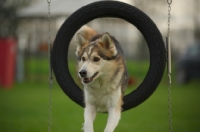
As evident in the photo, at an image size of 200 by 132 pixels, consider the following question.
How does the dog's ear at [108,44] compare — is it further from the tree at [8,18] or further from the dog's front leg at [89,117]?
the tree at [8,18]

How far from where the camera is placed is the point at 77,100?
305 inches

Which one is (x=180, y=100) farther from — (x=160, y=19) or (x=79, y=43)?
(x=79, y=43)

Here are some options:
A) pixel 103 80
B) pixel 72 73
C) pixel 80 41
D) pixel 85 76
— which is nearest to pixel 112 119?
pixel 103 80

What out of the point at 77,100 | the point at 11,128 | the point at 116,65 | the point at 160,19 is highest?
the point at 160,19

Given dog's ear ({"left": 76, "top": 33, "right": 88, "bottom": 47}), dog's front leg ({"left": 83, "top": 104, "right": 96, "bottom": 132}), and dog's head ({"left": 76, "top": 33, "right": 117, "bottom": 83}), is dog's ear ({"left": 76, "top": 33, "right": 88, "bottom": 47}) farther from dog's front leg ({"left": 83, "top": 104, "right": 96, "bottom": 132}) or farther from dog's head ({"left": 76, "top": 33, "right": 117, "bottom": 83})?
dog's front leg ({"left": 83, "top": 104, "right": 96, "bottom": 132})

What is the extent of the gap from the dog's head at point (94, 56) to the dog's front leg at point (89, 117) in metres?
0.50

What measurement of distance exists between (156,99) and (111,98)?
40.7 feet

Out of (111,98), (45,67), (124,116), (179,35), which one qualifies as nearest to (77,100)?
(111,98)

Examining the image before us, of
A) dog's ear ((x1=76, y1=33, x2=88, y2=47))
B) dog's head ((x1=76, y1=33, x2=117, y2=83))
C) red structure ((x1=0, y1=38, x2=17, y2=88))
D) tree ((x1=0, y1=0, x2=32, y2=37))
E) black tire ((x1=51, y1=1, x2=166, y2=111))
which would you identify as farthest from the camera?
tree ((x1=0, y1=0, x2=32, y2=37))

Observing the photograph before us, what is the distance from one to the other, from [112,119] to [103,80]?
1.96ft

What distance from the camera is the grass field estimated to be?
12602mm

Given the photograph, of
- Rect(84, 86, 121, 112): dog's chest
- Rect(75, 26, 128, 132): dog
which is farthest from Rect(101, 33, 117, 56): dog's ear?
Rect(84, 86, 121, 112): dog's chest

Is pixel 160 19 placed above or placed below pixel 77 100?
above

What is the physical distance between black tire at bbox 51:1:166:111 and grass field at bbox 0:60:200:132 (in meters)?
4.13
